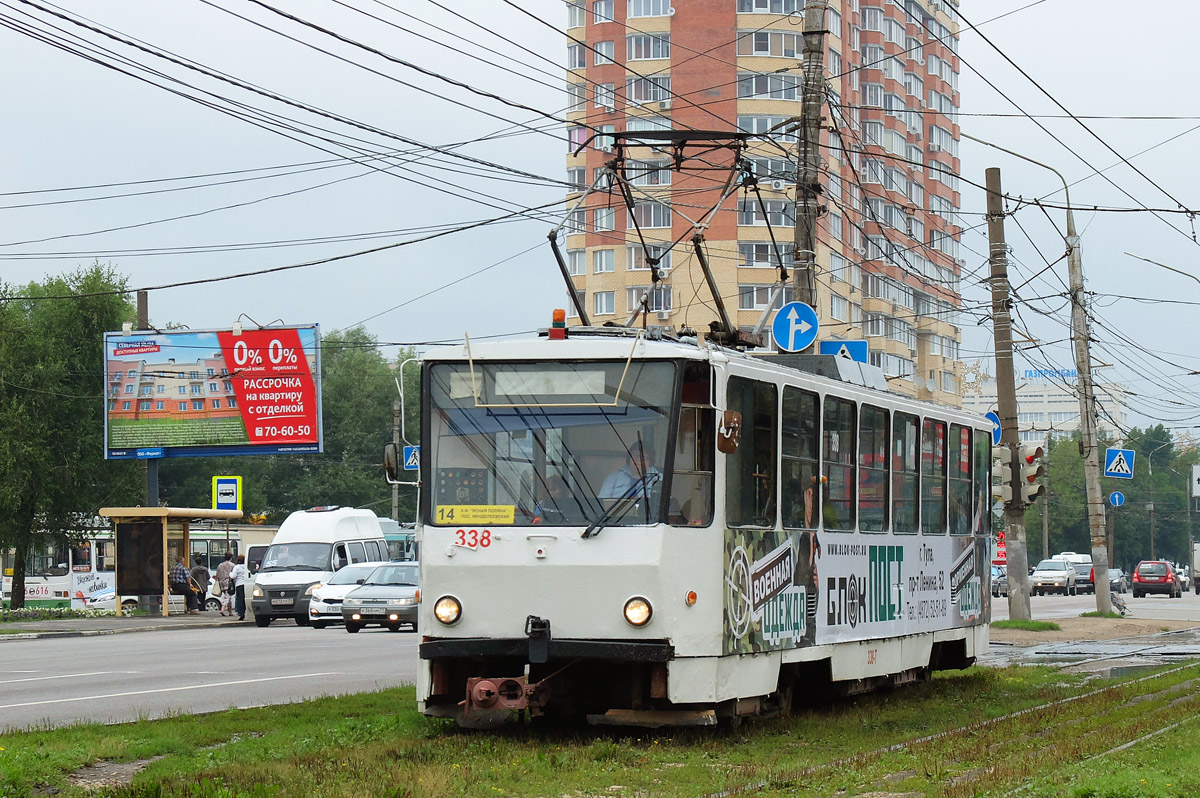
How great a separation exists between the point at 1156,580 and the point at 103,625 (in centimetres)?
4410

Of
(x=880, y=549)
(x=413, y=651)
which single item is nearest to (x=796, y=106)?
(x=413, y=651)

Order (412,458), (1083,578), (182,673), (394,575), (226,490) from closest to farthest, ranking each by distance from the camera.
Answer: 1. (182,673)
2. (394,575)
3. (412,458)
4. (226,490)
5. (1083,578)

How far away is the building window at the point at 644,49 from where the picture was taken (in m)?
78.1

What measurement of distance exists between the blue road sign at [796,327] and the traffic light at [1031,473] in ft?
35.3

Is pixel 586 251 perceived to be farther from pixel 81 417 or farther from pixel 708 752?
pixel 708 752

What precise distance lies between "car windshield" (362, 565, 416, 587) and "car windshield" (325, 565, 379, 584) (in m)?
2.59

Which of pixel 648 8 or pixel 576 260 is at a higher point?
pixel 648 8

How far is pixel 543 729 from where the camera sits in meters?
12.4

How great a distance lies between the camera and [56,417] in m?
60.8

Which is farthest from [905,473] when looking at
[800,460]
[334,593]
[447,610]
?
[334,593]

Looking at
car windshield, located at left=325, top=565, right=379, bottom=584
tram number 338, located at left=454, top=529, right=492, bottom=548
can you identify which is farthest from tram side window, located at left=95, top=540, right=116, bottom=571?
tram number 338, located at left=454, top=529, right=492, bottom=548

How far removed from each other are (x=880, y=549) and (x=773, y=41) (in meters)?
65.3

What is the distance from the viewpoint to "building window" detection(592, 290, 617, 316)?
80.8m

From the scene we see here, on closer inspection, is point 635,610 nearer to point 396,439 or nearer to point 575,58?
point 396,439
